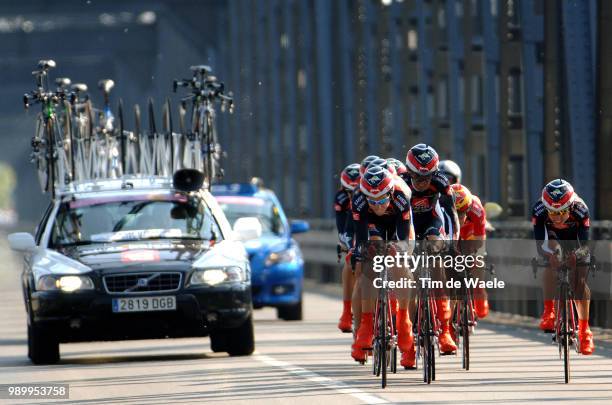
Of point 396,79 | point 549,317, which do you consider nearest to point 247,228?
point 549,317

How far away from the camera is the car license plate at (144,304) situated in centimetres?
1661

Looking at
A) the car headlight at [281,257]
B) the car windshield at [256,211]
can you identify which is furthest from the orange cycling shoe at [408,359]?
the car windshield at [256,211]

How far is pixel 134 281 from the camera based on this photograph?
54.8 feet

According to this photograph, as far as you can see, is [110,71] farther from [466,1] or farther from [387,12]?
[466,1]

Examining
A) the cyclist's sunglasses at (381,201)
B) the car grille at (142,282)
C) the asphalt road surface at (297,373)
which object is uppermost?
the cyclist's sunglasses at (381,201)

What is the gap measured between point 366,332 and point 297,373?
0.74 metres

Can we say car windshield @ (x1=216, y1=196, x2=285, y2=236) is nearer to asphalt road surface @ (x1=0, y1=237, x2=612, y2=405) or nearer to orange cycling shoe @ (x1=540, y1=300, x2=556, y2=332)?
asphalt road surface @ (x1=0, y1=237, x2=612, y2=405)

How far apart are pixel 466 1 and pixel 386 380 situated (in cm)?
2051

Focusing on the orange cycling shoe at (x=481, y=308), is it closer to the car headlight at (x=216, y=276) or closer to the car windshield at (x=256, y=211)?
the car headlight at (x=216, y=276)

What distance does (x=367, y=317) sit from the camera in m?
14.8

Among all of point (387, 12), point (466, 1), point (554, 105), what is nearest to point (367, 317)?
point (554, 105)

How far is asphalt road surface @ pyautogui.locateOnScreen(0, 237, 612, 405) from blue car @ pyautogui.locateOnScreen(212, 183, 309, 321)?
4.93 ft

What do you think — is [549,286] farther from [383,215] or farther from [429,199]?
[383,215]

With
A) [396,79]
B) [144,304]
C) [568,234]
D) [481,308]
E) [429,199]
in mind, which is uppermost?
[396,79]
